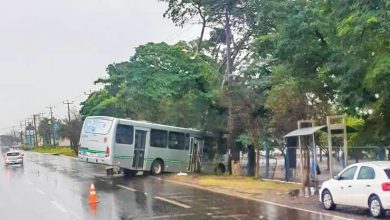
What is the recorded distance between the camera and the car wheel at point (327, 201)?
648 inches

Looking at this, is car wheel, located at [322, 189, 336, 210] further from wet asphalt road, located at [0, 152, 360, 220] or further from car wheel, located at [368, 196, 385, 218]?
car wheel, located at [368, 196, 385, 218]

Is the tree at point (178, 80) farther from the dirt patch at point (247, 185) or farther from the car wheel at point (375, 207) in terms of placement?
the car wheel at point (375, 207)

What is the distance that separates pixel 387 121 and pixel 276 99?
6452 mm

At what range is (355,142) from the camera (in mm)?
23031

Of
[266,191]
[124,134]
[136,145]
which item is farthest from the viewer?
[136,145]

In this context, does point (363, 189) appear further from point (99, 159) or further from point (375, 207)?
point (99, 159)

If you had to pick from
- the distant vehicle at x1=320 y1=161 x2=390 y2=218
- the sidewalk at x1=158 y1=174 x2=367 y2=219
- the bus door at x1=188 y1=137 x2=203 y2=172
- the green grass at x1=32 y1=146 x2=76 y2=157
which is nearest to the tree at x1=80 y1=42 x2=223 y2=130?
the bus door at x1=188 y1=137 x2=203 y2=172

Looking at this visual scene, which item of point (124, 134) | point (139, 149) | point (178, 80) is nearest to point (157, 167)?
point (139, 149)

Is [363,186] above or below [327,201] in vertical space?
above

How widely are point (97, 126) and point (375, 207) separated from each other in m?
20.7

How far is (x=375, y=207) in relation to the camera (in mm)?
14258

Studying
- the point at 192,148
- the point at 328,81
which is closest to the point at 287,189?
the point at 328,81

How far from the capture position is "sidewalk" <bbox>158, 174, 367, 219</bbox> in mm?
16317

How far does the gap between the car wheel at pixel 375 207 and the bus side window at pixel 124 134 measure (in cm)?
1936
